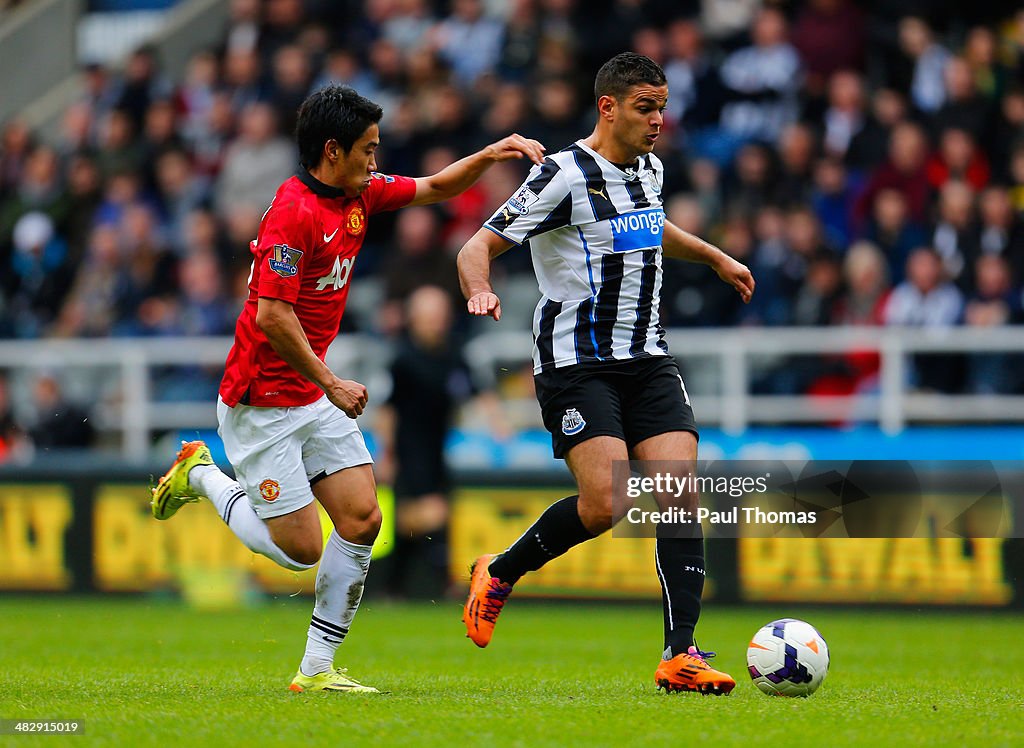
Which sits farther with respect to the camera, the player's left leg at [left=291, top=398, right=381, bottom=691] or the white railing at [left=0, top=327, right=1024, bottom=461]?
the white railing at [left=0, top=327, right=1024, bottom=461]

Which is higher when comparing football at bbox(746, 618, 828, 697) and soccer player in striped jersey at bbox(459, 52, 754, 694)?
soccer player in striped jersey at bbox(459, 52, 754, 694)

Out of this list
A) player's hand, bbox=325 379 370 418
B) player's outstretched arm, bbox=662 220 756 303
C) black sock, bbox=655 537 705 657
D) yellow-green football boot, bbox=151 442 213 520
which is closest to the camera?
player's hand, bbox=325 379 370 418

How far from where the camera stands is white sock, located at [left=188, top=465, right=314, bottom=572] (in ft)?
23.3

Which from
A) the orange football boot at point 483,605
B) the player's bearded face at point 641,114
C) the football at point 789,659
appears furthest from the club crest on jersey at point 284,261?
the football at point 789,659

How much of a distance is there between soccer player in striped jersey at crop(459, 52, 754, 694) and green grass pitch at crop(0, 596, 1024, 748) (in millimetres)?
590

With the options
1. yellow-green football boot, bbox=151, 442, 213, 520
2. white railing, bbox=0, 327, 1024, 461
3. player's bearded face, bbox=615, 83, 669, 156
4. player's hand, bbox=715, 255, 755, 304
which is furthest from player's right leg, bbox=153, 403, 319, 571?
white railing, bbox=0, 327, 1024, 461

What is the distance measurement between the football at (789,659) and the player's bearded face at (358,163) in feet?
8.31

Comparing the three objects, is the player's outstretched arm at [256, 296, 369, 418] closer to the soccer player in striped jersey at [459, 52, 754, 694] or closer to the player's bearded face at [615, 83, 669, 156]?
the soccer player in striped jersey at [459, 52, 754, 694]

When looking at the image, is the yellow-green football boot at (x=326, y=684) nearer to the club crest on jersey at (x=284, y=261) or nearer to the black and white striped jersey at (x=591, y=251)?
the black and white striped jersey at (x=591, y=251)

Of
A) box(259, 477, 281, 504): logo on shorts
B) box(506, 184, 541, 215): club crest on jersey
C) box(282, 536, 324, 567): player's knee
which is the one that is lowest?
box(282, 536, 324, 567): player's knee

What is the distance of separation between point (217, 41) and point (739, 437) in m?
10.5

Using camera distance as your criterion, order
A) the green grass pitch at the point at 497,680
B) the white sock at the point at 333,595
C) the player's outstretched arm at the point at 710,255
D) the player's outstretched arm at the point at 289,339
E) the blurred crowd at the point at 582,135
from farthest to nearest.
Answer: the blurred crowd at the point at 582,135, the player's outstretched arm at the point at 710,255, the white sock at the point at 333,595, the player's outstretched arm at the point at 289,339, the green grass pitch at the point at 497,680

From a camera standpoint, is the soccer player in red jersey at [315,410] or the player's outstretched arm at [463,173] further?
the player's outstretched arm at [463,173]

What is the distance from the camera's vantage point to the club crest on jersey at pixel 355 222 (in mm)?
6973
